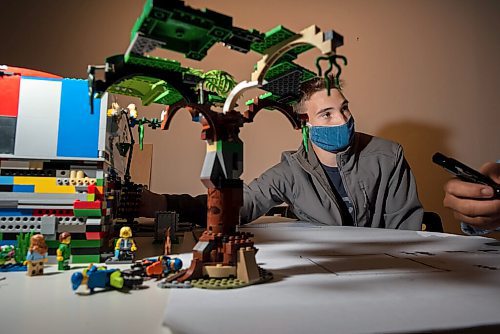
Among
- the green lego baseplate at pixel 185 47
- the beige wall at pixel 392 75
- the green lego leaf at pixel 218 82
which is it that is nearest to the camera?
the green lego baseplate at pixel 185 47

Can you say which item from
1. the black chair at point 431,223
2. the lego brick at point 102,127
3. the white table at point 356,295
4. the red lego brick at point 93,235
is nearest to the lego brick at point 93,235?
the red lego brick at point 93,235

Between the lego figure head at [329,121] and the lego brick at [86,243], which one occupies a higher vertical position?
the lego figure head at [329,121]

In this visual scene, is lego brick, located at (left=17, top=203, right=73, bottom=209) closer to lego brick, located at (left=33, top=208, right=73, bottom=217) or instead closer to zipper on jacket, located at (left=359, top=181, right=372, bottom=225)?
lego brick, located at (left=33, top=208, right=73, bottom=217)

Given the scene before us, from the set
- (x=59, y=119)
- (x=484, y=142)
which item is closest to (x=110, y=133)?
(x=59, y=119)

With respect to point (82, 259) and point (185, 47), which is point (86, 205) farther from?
point (185, 47)

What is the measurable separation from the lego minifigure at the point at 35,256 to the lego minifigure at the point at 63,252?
0.03 metres

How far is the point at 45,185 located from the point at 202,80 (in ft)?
1.04

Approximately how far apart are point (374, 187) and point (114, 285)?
3.55 feet

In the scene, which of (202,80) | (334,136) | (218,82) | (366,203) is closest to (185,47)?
(202,80)

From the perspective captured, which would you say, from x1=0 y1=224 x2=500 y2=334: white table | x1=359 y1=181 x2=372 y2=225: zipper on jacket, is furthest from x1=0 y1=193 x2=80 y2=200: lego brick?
x1=359 y1=181 x2=372 y2=225: zipper on jacket

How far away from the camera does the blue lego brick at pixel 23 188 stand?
2.10ft

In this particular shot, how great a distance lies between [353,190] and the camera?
1373mm

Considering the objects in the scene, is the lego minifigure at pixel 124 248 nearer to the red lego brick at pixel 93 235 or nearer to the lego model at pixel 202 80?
the red lego brick at pixel 93 235

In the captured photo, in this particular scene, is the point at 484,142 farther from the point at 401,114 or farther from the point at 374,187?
the point at 374,187
